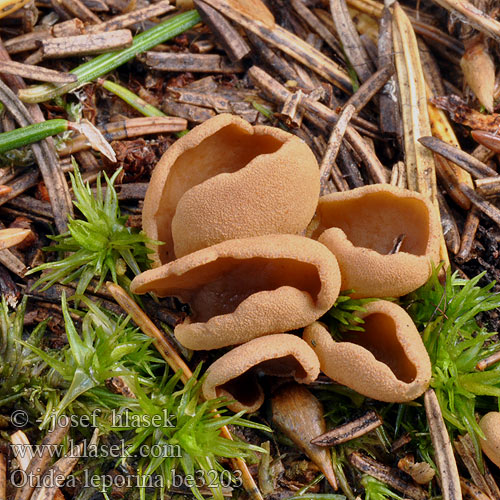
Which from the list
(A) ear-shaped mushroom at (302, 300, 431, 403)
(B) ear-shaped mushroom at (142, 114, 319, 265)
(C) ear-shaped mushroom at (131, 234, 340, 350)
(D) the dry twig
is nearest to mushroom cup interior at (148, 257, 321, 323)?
(C) ear-shaped mushroom at (131, 234, 340, 350)

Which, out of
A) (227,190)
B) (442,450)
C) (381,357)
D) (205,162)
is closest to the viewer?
(227,190)

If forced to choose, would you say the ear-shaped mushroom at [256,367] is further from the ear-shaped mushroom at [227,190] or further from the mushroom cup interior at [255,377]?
the ear-shaped mushroom at [227,190]

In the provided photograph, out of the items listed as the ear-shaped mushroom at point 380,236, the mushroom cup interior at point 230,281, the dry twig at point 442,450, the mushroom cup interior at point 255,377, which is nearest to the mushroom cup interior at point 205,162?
the mushroom cup interior at point 230,281

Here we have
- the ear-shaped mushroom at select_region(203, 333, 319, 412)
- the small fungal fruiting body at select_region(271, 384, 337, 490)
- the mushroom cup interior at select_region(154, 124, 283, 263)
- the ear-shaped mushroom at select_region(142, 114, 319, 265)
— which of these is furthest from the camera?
the mushroom cup interior at select_region(154, 124, 283, 263)

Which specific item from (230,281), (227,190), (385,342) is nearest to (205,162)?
(227,190)

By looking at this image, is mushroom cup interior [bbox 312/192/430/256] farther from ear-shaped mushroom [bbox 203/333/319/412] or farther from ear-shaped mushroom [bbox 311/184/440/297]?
ear-shaped mushroom [bbox 203/333/319/412]

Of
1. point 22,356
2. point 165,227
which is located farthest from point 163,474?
point 165,227

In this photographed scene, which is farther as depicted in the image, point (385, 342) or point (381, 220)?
point (381, 220)

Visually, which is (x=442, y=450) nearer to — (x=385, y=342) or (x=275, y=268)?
(x=385, y=342)
